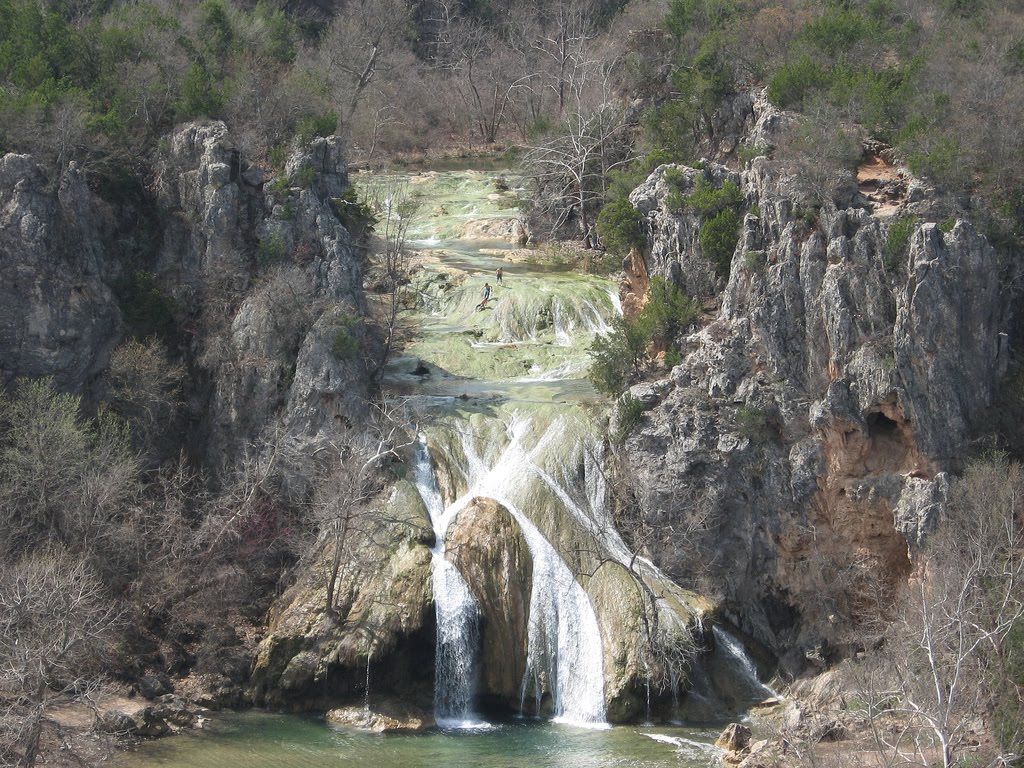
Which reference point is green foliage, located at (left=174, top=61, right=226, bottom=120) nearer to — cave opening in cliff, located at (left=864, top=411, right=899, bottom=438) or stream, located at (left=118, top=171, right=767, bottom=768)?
stream, located at (left=118, top=171, right=767, bottom=768)

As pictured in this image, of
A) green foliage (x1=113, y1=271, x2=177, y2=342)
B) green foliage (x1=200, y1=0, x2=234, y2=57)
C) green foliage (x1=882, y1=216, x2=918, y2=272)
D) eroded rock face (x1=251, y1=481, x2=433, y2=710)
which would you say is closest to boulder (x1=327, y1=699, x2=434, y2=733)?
eroded rock face (x1=251, y1=481, x2=433, y2=710)

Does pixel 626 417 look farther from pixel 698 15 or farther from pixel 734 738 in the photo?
pixel 698 15

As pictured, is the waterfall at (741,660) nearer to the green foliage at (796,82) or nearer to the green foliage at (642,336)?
the green foliage at (642,336)

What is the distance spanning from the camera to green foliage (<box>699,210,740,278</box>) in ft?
133

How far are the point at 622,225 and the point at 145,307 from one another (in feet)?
55.1

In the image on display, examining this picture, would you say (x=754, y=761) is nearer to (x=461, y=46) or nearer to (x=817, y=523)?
(x=817, y=523)

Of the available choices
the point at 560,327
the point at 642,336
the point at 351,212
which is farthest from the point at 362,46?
the point at 642,336

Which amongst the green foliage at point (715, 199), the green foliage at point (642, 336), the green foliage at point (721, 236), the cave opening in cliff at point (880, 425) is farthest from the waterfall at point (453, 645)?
the green foliage at point (715, 199)

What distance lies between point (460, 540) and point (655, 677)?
6908 millimetres

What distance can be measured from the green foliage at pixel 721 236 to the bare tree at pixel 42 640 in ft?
71.8

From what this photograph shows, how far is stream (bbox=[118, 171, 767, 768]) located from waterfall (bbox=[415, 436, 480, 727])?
0.04m

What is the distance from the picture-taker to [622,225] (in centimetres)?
4347

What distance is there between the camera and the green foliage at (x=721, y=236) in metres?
40.6

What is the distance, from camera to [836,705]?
31703 mm
